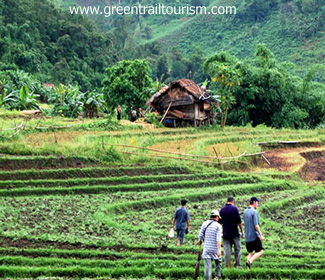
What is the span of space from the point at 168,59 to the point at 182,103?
5276cm

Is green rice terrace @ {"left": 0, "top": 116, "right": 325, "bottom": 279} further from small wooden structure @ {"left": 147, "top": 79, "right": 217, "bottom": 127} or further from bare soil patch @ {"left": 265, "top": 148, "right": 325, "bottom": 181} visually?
small wooden structure @ {"left": 147, "top": 79, "right": 217, "bottom": 127}

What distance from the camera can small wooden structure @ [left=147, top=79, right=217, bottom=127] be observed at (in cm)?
3728

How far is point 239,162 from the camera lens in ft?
92.2

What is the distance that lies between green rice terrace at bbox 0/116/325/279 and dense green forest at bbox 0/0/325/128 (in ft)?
27.0

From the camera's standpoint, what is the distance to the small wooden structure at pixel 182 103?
1468 inches

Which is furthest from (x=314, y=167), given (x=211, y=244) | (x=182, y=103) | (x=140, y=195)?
(x=211, y=244)

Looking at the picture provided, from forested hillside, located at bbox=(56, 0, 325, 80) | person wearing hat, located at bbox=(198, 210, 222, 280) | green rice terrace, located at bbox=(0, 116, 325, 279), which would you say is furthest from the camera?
forested hillside, located at bbox=(56, 0, 325, 80)

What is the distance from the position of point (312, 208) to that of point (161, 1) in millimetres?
119722

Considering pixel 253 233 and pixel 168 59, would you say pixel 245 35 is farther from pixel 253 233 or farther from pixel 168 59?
pixel 253 233

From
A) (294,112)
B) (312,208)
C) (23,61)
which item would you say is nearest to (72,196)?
(312,208)

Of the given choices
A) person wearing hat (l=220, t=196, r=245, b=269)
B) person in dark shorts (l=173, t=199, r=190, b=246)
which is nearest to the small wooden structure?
person in dark shorts (l=173, t=199, r=190, b=246)

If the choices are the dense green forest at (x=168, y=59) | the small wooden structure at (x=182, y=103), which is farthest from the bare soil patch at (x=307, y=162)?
the dense green forest at (x=168, y=59)

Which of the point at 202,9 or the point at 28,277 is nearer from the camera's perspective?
the point at 28,277

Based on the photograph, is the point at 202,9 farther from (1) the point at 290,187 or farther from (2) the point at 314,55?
(1) the point at 290,187
